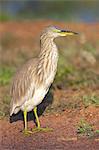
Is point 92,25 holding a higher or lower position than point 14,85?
lower

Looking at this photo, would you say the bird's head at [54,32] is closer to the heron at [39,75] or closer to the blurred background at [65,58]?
the heron at [39,75]

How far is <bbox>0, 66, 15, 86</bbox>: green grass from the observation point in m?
12.6

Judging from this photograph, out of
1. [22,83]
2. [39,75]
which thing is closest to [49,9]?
[22,83]

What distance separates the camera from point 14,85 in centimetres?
966

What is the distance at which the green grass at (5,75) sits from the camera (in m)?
12.6

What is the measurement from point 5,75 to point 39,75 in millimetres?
3694

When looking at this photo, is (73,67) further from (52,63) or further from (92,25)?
(92,25)

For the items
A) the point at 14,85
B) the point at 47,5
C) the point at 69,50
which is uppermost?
the point at 14,85

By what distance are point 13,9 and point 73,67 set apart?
16.8 meters

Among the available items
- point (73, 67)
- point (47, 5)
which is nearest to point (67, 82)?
point (73, 67)

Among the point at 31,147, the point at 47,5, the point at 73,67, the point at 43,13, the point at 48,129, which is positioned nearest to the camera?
the point at 31,147

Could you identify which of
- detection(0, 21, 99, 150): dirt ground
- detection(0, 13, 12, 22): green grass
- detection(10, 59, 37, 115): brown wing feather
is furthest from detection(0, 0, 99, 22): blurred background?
detection(10, 59, 37, 115): brown wing feather

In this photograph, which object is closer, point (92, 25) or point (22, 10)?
point (92, 25)

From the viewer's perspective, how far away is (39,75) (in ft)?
30.7
